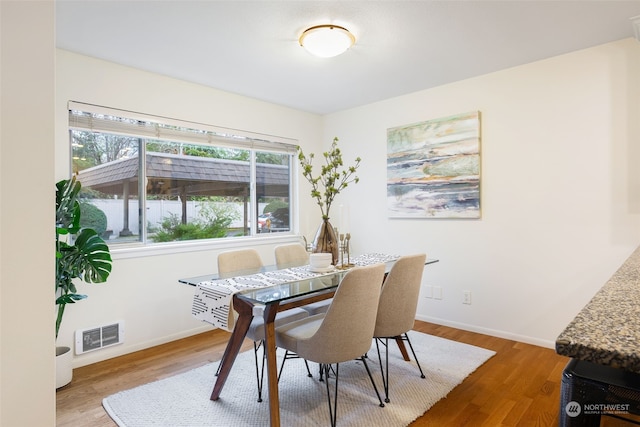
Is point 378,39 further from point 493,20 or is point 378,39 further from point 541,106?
point 541,106

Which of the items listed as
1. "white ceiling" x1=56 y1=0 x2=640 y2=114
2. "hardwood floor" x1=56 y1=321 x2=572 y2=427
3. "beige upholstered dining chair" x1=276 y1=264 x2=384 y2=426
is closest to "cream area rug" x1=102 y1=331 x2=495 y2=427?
"hardwood floor" x1=56 y1=321 x2=572 y2=427

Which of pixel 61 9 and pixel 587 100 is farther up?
pixel 61 9

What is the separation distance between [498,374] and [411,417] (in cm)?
92

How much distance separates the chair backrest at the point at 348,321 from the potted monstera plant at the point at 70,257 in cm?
156

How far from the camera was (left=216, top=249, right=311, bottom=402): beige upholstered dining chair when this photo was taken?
2.22 metres

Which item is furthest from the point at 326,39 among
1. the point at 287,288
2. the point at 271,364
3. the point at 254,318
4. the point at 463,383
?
the point at 463,383

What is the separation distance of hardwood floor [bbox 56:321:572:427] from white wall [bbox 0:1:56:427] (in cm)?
93

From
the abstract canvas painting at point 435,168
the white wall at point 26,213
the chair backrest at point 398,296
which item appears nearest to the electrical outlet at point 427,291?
the abstract canvas painting at point 435,168

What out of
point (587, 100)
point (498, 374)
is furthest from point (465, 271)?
point (587, 100)

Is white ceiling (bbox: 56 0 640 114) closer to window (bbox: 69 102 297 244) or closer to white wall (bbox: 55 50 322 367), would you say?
white wall (bbox: 55 50 322 367)

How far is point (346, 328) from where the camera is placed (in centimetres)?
184

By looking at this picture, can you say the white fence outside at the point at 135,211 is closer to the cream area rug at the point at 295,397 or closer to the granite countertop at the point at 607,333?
the cream area rug at the point at 295,397

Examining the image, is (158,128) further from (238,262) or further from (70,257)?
(238,262)

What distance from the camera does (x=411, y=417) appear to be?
6.57ft
